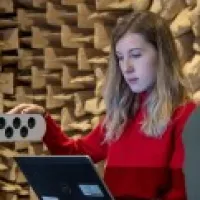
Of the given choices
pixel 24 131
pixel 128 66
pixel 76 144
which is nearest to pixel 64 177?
pixel 24 131

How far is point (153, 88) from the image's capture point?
114cm

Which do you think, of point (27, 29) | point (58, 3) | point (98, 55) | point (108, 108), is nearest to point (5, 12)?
point (27, 29)

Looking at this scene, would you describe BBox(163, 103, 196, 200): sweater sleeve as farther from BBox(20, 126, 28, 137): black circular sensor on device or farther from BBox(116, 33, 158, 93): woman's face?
BBox(20, 126, 28, 137): black circular sensor on device

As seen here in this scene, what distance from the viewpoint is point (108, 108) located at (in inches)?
49.1

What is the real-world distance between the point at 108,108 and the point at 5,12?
1.06m

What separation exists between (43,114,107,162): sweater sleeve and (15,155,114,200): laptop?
0.30 metres

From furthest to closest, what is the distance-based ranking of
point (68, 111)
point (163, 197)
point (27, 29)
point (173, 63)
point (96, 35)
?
point (27, 29) → point (68, 111) → point (96, 35) → point (173, 63) → point (163, 197)

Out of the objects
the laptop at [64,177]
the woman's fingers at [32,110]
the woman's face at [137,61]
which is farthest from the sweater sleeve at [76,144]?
the laptop at [64,177]

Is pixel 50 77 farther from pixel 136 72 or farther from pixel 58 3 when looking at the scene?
pixel 136 72

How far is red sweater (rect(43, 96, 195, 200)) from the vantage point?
3.43 feet

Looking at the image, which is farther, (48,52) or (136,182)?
(48,52)

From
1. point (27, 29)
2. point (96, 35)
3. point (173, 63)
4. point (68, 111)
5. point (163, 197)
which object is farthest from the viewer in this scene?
point (27, 29)

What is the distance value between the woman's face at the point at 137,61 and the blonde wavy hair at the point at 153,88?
0.03 feet

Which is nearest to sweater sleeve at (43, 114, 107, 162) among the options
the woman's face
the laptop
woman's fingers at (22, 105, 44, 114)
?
woman's fingers at (22, 105, 44, 114)
